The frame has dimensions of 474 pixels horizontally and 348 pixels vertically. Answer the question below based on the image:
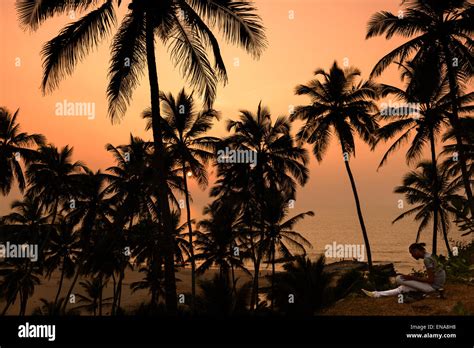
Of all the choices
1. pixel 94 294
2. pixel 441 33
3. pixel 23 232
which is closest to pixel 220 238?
pixel 94 294

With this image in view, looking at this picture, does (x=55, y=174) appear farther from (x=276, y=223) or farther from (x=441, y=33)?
(x=441, y=33)

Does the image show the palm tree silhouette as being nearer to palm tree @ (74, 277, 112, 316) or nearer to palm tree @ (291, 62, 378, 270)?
palm tree @ (74, 277, 112, 316)

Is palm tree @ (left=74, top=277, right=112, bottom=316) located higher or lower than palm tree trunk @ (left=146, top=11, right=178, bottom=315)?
lower

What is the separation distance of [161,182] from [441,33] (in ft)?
50.7

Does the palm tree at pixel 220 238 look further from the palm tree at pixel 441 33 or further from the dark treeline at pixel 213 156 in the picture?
the palm tree at pixel 441 33

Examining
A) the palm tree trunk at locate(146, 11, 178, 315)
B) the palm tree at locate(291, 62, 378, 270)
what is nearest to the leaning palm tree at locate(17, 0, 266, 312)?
the palm tree trunk at locate(146, 11, 178, 315)

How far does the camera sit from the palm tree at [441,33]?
874 inches

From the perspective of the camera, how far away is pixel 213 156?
3206cm

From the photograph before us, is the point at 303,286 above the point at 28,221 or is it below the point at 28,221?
below

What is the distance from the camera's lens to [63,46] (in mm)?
14453

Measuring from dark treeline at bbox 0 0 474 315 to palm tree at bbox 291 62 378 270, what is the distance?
3.1 inches

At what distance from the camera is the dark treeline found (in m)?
15.2

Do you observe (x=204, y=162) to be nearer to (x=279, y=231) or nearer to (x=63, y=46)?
(x=279, y=231)

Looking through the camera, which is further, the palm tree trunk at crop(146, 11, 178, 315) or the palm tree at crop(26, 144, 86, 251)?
the palm tree at crop(26, 144, 86, 251)
